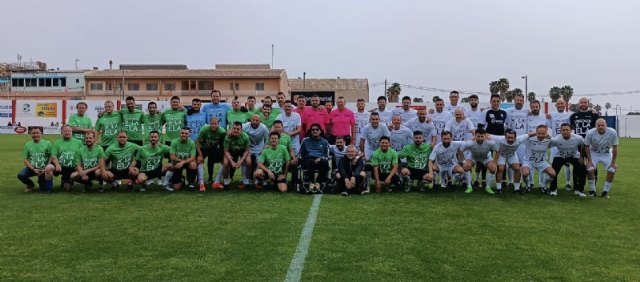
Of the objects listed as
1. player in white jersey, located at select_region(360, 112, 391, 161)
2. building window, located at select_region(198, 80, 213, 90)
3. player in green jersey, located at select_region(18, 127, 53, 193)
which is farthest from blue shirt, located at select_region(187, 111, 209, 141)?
building window, located at select_region(198, 80, 213, 90)

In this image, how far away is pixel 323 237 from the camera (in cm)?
493

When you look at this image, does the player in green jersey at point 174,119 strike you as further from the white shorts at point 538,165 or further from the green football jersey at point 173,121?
A: the white shorts at point 538,165

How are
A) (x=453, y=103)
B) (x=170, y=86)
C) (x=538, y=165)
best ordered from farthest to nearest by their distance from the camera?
(x=170, y=86) → (x=453, y=103) → (x=538, y=165)

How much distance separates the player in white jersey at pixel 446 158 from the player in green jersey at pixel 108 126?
5.38m

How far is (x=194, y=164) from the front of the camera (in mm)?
8320

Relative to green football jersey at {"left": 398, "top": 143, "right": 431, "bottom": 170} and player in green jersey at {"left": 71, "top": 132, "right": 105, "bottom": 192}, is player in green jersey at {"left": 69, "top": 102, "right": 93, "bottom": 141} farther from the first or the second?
green football jersey at {"left": 398, "top": 143, "right": 431, "bottom": 170}

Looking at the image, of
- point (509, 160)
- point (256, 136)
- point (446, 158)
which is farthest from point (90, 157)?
point (509, 160)

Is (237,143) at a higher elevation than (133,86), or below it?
below

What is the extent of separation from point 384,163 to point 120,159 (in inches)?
167

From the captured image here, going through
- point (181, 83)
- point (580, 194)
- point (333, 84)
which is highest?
point (333, 84)

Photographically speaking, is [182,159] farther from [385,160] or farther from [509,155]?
[509,155]

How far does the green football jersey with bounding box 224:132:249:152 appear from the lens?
8555 mm

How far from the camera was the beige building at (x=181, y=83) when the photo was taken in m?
53.2

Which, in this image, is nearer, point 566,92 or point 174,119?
point 174,119
